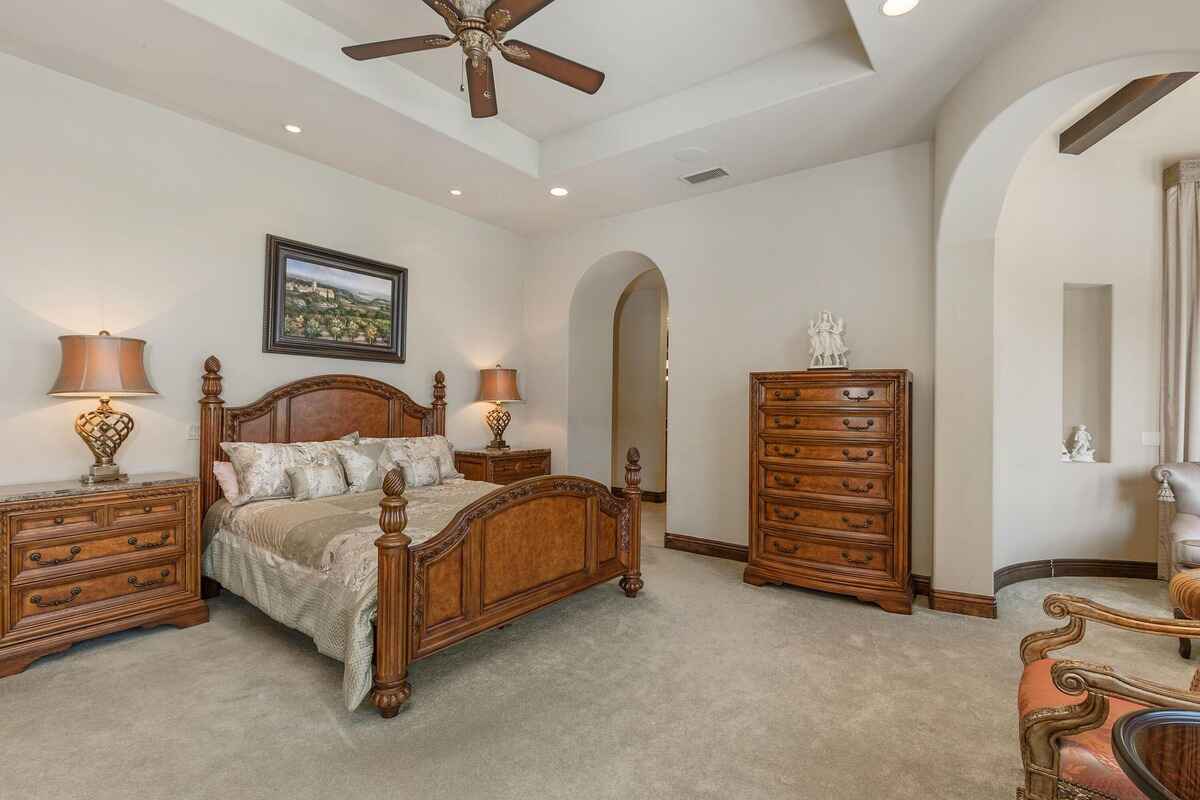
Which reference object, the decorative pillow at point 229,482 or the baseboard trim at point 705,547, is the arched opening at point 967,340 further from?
the decorative pillow at point 229,482

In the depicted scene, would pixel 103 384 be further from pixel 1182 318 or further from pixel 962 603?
pixel 1182 318

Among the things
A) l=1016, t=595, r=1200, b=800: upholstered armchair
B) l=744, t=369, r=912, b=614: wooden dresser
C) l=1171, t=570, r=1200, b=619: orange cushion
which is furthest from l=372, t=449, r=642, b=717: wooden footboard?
l=1171, t=570, r=1200, b=619: orange cushion

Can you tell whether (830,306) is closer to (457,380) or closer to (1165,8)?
(1165,8)

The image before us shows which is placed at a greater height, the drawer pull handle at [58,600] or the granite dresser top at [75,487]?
the granite dresser top at [75,487]

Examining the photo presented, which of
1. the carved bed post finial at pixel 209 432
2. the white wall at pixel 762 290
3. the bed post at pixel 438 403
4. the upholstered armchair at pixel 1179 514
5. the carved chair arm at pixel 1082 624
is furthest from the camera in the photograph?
the bed post at pixel 438 403

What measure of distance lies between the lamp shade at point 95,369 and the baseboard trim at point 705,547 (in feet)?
12.9

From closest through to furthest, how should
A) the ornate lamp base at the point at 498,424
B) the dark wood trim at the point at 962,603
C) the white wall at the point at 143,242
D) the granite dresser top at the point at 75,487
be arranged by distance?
the granite dresser top at the point at 75,487, the white wall at the point at 143,242, the dark wood trim at the point at 962,603, the ornate lamp base at the point at 498,424

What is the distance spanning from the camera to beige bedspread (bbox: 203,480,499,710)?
90.8 inches

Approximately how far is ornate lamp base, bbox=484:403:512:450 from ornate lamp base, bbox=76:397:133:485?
9.06 feet

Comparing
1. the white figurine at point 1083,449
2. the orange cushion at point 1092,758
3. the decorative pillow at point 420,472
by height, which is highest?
the white figurine at point 1083,449

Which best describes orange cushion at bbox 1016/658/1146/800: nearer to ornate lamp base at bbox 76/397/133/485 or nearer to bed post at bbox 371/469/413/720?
bed post at bbox 371/469/413/720

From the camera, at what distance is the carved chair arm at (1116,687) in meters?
1.14

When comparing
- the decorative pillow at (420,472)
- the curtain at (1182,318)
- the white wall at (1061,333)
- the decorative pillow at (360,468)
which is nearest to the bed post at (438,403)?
the decorative pillow at (420,472)

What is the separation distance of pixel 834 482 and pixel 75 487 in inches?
172
